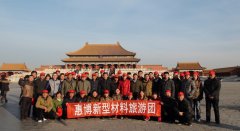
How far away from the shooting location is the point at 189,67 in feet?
171

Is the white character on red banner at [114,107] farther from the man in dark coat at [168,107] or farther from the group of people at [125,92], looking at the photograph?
the man in dark coat at [168,107]

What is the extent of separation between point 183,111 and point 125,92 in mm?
2215

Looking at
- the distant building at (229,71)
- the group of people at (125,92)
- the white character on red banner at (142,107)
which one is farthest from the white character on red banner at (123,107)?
the distant building at (229,71)

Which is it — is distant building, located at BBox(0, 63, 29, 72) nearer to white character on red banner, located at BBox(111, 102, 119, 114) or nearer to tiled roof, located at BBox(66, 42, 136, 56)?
tiled roof, located at BBox(66, 42, 136, 56)

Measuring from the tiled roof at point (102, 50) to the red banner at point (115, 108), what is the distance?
128ft

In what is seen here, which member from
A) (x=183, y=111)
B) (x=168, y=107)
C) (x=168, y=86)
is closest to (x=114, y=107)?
(x=168, y=107)

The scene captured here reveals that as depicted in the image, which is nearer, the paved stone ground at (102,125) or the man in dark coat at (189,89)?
the paved stone ground at (102,125)

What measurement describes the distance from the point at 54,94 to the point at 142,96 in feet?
9.62

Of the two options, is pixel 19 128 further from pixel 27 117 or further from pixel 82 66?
pixel 82 66

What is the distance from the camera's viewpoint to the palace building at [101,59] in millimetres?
46875

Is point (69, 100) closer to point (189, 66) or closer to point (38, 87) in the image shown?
point (38, 87)

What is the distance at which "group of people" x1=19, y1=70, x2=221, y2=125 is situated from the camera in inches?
309

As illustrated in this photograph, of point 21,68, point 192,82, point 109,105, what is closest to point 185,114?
point 192,82

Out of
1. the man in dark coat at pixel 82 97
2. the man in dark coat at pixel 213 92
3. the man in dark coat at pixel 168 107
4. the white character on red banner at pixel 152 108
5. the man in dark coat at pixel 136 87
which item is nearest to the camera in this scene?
the man in dark coat at pixel 213 92
